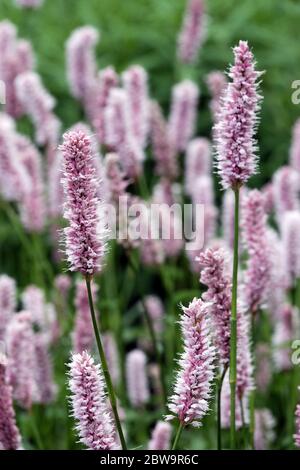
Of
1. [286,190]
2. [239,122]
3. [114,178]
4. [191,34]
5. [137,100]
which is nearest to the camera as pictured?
[239,122]

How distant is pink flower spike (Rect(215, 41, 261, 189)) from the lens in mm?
2111

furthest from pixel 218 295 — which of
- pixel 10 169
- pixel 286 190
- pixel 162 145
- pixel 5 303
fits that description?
pixel 162 145

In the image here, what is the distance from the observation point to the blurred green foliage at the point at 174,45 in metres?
6.14

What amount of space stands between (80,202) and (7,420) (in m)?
0.71

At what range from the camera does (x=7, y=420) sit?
2.48 m

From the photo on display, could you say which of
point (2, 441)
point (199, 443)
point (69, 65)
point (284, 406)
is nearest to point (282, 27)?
point (69, 65)

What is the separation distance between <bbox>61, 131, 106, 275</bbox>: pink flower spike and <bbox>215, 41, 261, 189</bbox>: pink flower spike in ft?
0.98

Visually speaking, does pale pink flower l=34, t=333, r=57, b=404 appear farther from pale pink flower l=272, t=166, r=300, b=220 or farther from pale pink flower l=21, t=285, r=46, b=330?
pale pink flower l=272, t=166, r=300, b=220

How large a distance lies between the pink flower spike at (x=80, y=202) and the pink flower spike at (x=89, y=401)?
0.70 feet

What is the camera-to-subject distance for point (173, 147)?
4.24m

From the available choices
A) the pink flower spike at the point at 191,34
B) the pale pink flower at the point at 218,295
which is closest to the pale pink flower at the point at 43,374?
the pale pink flower at the point at 218,295

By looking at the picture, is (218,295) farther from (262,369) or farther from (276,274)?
(262,369)

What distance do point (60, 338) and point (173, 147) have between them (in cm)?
99

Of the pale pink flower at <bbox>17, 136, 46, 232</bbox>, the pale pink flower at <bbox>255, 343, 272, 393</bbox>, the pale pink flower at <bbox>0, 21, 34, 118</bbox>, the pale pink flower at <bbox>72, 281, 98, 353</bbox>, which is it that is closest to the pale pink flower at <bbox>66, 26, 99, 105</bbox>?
the pale pink flower at <bbox>0, 21, 34, 118</bbox>
